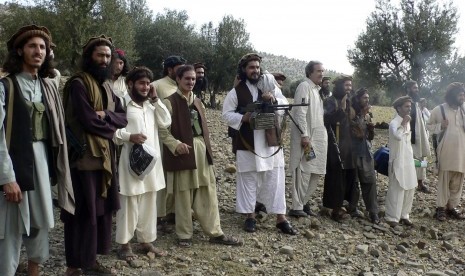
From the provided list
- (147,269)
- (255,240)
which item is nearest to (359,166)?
(255,240)

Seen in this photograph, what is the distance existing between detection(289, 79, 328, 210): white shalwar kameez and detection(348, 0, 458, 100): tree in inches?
560

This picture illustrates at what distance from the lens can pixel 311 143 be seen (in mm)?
6402

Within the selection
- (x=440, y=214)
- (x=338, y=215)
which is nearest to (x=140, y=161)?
(x=338, y=215)

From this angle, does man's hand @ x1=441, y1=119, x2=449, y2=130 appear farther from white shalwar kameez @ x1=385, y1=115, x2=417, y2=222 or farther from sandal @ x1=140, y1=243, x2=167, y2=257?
sandal @ x1=140, y1=243, x2=167, y2=257

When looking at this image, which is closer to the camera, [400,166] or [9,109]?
[9,109]

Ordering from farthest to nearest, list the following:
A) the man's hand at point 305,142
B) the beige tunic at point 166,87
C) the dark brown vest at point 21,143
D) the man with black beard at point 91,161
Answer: the man's hand at point 305,142, the beige tunic at point 166,87, the man with black beard at point 91,161, the dark brown vest at point 21,143

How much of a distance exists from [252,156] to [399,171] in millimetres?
2293

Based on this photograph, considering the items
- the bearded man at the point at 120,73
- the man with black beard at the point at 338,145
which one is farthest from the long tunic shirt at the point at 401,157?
the bearded man at the point at 120,73

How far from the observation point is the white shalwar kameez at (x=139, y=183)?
454 cm

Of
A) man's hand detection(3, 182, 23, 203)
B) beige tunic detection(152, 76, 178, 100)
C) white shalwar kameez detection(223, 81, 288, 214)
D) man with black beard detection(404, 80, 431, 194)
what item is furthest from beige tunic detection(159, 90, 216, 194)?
man with black beard detection(404, 80, 431, 194)

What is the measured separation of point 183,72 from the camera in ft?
16.8

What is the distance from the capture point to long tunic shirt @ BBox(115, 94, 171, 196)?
4547 millimetres

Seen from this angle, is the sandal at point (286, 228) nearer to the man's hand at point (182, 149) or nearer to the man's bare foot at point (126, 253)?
the man's hand at point (182, 149)

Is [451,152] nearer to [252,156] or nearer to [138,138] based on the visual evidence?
[252,156]
